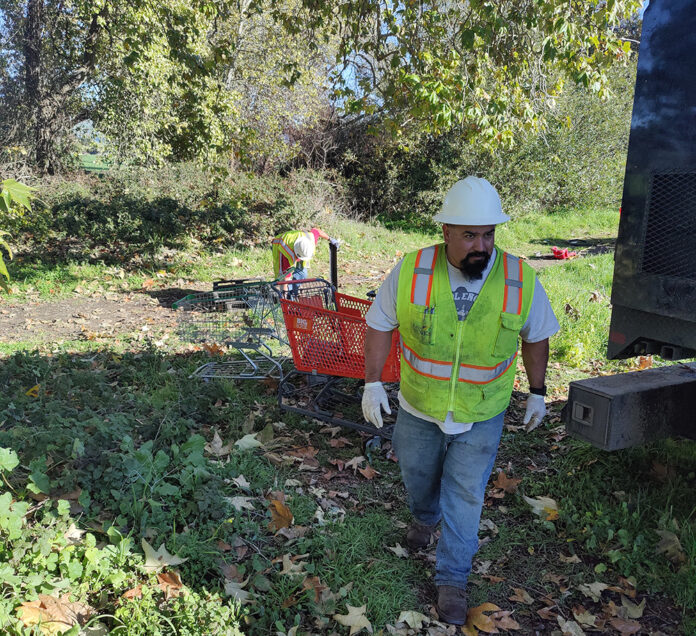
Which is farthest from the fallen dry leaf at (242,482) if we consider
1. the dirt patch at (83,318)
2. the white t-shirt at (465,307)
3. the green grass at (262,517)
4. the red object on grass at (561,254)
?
the red object on grass at (561,254)

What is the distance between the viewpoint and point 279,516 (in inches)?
146

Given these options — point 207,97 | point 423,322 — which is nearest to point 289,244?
point 423,322

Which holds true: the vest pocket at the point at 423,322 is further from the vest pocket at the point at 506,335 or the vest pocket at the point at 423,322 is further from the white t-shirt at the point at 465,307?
the vest pocket at the point at 506,335

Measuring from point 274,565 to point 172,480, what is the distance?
0.86 meters

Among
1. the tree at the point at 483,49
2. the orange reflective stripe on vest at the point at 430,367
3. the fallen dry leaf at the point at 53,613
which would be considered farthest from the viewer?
the tree at the point at 483,49

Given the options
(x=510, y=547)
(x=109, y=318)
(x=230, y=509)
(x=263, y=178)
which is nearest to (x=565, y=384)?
(x=510, y=547)

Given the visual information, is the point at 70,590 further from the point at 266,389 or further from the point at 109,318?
the point at 109,318

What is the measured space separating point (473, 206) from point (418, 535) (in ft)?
6.47

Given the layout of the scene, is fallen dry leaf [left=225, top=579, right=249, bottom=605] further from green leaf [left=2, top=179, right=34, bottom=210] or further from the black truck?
green leaf [left=2, top=179, right=34, bottom=210]

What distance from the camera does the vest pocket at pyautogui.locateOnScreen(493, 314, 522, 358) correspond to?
2.99 metres

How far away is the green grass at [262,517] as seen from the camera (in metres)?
2.94

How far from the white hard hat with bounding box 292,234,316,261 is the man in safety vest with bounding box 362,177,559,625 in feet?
15.2

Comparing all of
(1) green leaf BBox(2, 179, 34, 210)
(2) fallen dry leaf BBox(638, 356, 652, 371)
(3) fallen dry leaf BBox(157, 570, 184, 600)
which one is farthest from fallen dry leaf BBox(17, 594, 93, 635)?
(2) fallen dry leaf BBox(638, 356, 652, 371)

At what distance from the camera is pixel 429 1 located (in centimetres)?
767
